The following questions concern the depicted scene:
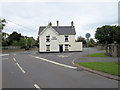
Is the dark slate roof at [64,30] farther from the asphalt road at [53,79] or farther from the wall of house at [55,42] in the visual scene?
the asphalt road at [53,79]

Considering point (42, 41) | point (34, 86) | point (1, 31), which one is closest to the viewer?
point (34, 86)

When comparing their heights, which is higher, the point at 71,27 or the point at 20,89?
the point at 71,27

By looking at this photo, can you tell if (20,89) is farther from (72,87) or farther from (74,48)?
(74,48)

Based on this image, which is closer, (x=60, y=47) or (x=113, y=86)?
(x=113, y=86)

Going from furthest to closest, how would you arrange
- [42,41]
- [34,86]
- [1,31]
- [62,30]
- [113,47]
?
1. [62,30]
2. [42,41]
3. [1,31]
4. [113,47]
5. [34,86]

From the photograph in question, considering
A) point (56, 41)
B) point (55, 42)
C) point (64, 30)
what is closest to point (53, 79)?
point (55, 42)

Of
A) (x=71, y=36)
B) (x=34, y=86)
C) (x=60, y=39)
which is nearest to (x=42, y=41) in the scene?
(x=60, y=39)

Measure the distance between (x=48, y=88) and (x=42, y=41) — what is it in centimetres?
3140

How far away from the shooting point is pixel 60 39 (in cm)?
3725

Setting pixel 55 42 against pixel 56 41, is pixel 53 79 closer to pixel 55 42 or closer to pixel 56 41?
pixel 55 42

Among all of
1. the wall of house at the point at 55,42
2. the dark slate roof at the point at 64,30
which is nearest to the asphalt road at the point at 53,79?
the wall of house at the point at 55,42

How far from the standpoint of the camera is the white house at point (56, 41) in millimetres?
36469

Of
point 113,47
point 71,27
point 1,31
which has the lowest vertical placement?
point 113,47

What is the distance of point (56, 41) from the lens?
36.8m
